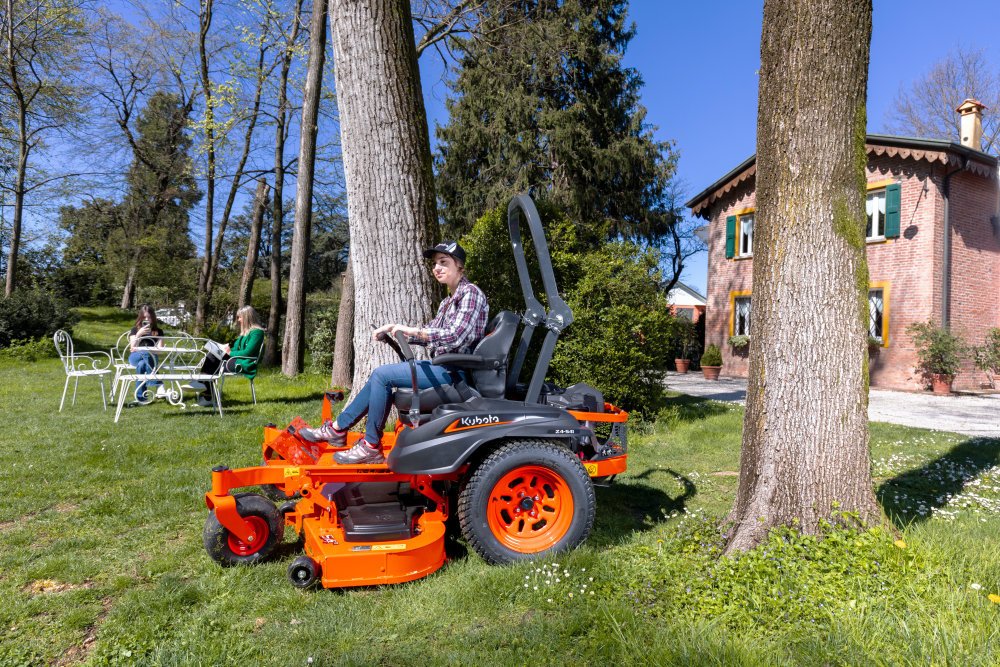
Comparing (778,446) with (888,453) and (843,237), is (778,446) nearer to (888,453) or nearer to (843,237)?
(843,237)

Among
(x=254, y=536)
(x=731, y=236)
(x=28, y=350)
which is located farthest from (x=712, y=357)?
(x=28, y=350)

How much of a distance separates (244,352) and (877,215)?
1619 centimetres

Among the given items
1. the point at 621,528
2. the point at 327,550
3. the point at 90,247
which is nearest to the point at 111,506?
the point at 327,550

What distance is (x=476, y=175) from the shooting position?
2380cm

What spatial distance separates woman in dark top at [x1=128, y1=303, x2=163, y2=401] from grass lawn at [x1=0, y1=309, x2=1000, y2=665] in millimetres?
4655

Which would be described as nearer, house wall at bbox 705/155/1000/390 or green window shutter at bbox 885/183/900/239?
house wall at bbox 705/155/1000/390

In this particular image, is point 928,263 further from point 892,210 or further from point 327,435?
point 327,435

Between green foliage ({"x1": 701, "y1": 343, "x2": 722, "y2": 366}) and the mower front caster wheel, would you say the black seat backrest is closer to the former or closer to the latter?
the mower front caster wheel

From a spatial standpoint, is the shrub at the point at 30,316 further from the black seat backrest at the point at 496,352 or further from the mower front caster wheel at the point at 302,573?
the black seat backrest at the point at 496,352

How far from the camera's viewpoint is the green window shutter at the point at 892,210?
1618 cm

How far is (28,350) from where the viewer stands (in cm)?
1548

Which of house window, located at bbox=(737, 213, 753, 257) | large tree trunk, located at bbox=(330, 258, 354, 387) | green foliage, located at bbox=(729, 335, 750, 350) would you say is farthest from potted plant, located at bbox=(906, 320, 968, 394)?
large tree trunk, located at bbox=(330, 258, 354, 387)

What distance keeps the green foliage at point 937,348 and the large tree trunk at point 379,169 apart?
14.1 metres

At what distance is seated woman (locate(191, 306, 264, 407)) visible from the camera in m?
8.45
